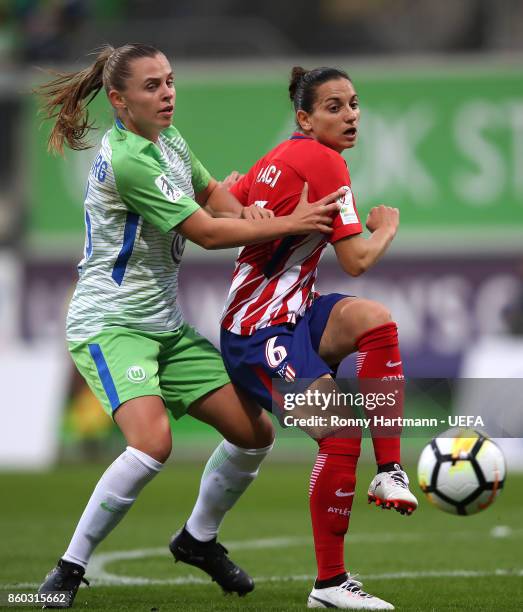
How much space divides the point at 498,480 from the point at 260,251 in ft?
4.63

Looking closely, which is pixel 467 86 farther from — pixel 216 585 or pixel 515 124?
pixel 216 585

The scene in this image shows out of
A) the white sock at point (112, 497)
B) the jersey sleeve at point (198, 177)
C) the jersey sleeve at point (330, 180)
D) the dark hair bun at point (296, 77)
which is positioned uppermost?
the dark hair bun at point (296, 77)

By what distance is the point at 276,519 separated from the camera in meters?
9.10

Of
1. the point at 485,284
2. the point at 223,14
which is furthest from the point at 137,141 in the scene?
the point at 223,14

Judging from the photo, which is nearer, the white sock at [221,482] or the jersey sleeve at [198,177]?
the white sock at [221,482]

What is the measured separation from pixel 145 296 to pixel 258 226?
0.66 meters

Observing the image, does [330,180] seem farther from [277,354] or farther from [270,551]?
[270,551]

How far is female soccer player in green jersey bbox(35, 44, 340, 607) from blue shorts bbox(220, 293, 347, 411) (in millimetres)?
213

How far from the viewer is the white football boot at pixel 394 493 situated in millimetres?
4867

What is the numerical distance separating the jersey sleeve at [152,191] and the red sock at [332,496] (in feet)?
3.66

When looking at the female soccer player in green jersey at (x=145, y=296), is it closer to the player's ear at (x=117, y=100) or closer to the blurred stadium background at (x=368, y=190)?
the player's ear at (x=117, y=100)

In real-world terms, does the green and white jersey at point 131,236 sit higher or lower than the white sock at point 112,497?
higher

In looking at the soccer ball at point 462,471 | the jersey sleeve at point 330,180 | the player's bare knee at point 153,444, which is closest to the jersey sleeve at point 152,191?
the jersey sleeve at point 330,180

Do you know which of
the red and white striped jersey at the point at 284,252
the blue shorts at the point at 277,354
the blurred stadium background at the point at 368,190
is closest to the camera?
the blue shorts at the point at 277,354
